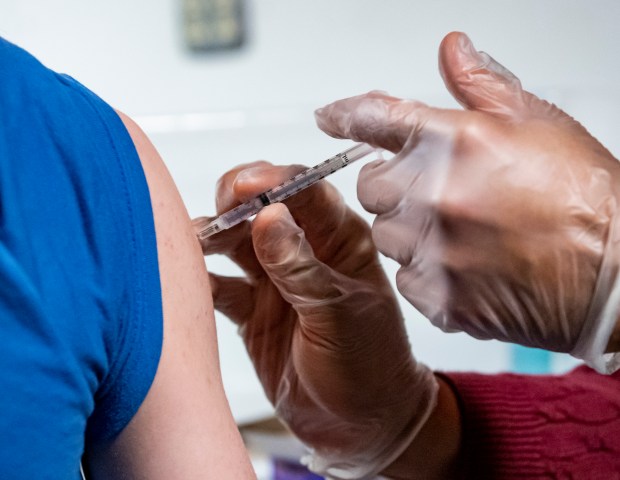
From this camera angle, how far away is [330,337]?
965 millimetres

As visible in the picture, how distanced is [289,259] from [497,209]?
0.90 feet

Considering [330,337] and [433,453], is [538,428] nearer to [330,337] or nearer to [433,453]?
[433,453]

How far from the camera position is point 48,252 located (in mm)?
582

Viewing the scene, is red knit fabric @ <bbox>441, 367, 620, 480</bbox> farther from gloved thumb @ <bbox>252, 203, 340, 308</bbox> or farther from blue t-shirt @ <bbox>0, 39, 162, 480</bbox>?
blue t-shirt @ <bbox>0, 39, 162, 480</bbox>

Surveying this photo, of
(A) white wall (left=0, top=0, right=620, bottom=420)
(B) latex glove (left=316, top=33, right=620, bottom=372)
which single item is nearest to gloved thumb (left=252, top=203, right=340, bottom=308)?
(B) latex glove (left=316, top=33, right=620, bottom=372)

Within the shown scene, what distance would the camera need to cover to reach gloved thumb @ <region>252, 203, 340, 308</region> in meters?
0.86

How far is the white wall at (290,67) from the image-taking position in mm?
1744

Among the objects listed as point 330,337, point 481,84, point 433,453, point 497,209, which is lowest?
point 433,453

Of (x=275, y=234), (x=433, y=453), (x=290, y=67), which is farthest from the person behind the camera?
(x=290, y=67)

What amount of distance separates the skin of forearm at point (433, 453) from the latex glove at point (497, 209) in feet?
1.11

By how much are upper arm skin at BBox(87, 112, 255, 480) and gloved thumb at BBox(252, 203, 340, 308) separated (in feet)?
0.51

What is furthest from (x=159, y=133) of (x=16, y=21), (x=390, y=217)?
(x=390, y=217)

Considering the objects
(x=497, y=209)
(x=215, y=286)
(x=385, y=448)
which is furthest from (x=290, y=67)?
(x=497, y=209)

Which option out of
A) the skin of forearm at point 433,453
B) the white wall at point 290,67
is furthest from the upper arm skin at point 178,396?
the white wall at point 290,67
